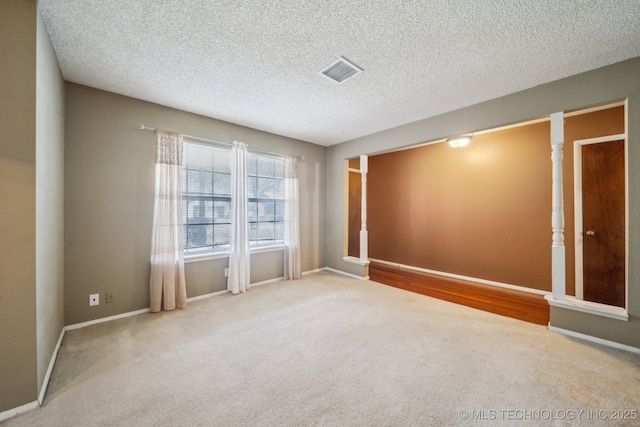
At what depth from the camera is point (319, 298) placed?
3.30 m

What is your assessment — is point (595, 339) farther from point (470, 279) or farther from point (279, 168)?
point (279, 168)

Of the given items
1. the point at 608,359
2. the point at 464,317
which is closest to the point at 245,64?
the point at 464,317

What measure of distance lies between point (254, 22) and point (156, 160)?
6.74ft

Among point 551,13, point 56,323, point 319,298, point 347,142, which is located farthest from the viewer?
point 347,142

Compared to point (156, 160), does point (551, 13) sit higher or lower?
higher

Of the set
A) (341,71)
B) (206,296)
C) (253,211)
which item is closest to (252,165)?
(253,211)

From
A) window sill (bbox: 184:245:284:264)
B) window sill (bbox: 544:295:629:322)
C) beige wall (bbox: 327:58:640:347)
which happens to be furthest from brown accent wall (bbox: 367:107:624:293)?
window sill (bbox: 184:245:284:264)

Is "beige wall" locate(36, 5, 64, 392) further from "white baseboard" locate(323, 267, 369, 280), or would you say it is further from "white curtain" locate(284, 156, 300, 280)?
"white baseboard" locate(323, 267, 369, 280)

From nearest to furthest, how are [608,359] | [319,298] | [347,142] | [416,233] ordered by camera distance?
[608,359]
[319,298]
[347,142]
[416,233]

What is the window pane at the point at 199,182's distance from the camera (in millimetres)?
3259

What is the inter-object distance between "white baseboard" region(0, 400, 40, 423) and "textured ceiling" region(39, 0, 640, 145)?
2.47 metres

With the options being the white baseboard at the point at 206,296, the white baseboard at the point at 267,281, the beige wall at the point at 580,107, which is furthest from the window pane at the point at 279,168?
the beige wall at the point at 580,107

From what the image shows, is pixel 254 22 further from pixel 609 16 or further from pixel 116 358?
Answer: pixel 116 358

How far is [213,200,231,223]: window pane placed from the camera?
348 cm
